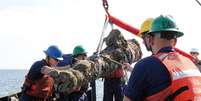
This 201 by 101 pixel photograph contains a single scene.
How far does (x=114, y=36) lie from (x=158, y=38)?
6034 mm

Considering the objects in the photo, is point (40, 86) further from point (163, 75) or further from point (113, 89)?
point (163, 75)

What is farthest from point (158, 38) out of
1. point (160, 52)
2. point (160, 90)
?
point (160, 90)

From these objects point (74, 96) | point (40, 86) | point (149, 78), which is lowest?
point (74, 96)

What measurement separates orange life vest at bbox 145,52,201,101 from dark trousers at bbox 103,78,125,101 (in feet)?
24.8

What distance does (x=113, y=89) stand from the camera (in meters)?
12.5

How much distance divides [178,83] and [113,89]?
7823 millimetres

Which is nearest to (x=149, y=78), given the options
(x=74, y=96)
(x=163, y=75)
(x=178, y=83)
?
(x=163, y=75)

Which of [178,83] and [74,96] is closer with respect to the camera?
[178,83]

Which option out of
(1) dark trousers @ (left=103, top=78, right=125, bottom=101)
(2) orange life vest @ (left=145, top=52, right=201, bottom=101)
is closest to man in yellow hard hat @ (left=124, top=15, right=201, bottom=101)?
(2) orange life vest @ (left=145, top=52, right=201, bottom=101)

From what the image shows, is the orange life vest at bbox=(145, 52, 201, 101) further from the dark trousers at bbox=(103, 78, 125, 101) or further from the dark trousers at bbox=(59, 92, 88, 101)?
the dark trousers at bbox=(103, 78, 125, 101)

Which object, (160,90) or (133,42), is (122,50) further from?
(160,90)

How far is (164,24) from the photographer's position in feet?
16.0

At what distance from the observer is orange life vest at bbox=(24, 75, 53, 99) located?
412 inches

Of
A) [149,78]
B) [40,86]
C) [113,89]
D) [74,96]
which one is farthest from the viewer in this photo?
[113,89]
